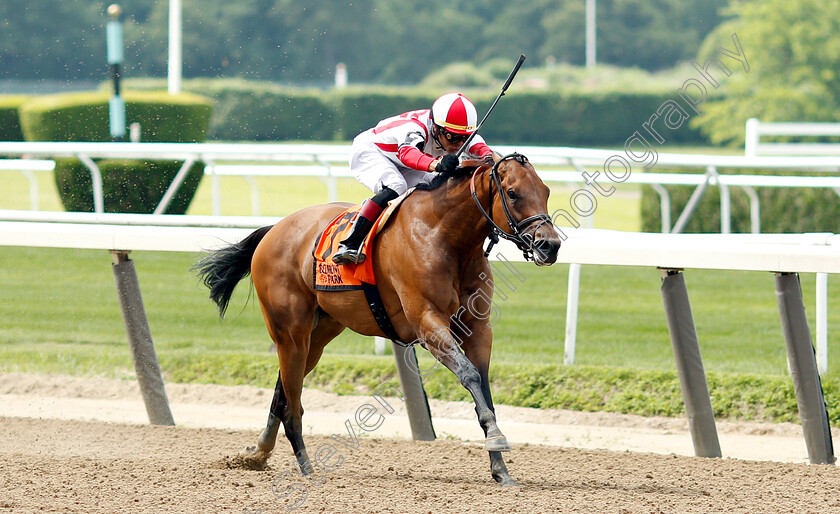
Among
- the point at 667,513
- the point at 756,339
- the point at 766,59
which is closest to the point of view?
the point at 667,513

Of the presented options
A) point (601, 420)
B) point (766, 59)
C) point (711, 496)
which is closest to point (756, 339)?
point (601, 420)

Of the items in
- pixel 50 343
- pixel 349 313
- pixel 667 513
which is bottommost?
pixel 50 343

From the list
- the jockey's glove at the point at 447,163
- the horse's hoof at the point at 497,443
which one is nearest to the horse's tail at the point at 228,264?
the jockey's glove at the point at 447,163

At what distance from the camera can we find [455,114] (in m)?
4.03

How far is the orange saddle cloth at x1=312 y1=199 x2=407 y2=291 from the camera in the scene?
4.14 m

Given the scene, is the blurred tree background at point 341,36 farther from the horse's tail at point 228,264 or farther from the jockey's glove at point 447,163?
the jockey's glove at point 447,163

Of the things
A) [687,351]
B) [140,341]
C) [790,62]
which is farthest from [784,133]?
[790,62]

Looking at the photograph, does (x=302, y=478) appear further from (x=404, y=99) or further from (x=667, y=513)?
(x=404, y=99)

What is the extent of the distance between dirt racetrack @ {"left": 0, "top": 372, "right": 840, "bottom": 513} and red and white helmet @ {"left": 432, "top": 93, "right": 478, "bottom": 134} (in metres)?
1.29

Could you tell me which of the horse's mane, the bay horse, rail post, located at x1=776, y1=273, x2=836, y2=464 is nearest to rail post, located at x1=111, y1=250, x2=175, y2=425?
the bay horse

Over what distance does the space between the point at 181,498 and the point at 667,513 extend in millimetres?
1573

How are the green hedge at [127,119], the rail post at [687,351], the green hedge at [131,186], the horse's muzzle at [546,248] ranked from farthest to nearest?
the green hedge at [127,119], the green hedge at [131,186], the rail post at [687,351], the horse's muzzle at [546,248]

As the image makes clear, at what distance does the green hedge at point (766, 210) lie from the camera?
1041 cm

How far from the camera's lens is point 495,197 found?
3.79m
